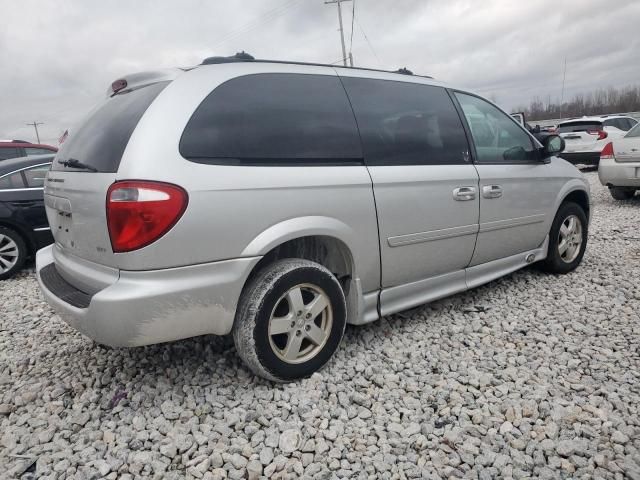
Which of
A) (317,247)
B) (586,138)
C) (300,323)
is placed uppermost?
(586,138)

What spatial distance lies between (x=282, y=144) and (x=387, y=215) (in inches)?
30.5

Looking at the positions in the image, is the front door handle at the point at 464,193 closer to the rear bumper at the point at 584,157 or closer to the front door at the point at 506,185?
the front door at the point at 506,185

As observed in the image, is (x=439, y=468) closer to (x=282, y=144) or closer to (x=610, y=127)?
(x=282, y=144)

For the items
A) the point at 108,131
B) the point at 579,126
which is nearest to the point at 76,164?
the point at 108,131

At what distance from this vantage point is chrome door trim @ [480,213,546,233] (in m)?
3.41

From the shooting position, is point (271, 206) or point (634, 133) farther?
point (634, 133)

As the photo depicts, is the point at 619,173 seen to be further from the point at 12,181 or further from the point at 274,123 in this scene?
the point at 12,181

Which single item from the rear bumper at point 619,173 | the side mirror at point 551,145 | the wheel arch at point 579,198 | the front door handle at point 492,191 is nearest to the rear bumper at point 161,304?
the front door handle at point 492,191

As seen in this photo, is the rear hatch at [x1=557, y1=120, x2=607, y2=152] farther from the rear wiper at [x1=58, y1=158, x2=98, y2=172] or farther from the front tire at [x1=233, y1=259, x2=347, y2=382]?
the rear wiper at [x1=58, y1=158, x2=98, y2=172]

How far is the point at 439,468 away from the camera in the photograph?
1.97 metres

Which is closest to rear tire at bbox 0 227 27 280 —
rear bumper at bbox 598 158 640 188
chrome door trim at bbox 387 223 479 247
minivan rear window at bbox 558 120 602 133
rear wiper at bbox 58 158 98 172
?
rear wiper at bbox 58 158 98 172

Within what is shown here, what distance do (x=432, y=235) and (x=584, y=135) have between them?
11.1 m

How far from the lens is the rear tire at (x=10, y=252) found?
16.6ft

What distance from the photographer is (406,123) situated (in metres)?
3.04
